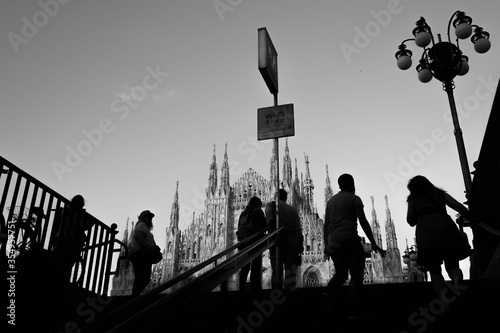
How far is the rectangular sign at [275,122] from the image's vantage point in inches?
232

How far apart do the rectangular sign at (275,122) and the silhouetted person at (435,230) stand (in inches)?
79.5

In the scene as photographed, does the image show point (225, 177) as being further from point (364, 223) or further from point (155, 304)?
point (155, 304)

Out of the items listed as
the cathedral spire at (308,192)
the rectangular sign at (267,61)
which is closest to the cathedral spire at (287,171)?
the cathedral spire at (308,192)

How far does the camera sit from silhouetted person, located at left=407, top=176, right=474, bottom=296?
3.96m

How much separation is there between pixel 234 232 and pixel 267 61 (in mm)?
29954

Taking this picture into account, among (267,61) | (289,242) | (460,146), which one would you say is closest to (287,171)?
(460,146)

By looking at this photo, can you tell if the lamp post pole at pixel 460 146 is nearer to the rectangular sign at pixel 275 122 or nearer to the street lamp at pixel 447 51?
the street lamp at pixel 447 51

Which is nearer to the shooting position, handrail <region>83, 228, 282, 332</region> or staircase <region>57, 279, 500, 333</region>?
handrail <region>83, 228, 282, 332</region>

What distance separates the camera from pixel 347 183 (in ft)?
15.1

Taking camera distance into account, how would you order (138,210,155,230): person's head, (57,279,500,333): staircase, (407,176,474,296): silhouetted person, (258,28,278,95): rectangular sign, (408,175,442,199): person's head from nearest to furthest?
(57,279,500,333): staircase
(407,176,474,296): silhouetted person
(408,175,442,199): person's head
(258,28,278,95): rectangular sign
(138,210,155,230): person's head

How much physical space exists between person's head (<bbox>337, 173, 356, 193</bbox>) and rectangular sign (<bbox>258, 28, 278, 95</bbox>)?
1991mm

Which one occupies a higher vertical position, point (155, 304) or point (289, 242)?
point (289, 242)

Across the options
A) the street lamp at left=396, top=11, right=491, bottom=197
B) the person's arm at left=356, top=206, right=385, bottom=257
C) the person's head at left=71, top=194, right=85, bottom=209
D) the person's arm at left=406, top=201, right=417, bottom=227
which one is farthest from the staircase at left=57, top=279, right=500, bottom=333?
the street lamp at left=396, top=11, right=491, bottom=197

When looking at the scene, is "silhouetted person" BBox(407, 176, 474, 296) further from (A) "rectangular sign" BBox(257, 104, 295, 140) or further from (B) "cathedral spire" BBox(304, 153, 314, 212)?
(B) "cathedral spire" BBox(304, 153, 314, 212)
